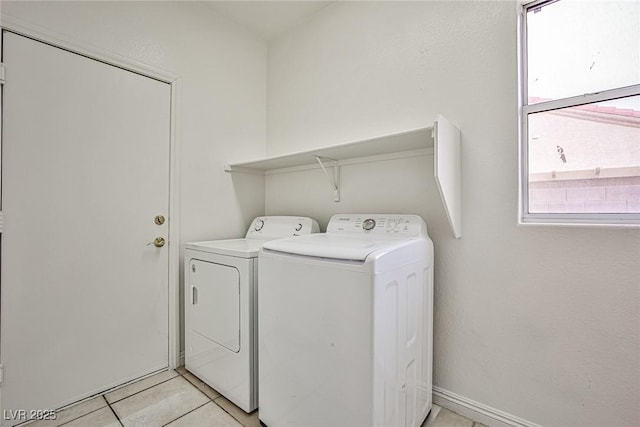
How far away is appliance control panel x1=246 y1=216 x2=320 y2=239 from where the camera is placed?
2088mm

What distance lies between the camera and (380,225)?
5.57ft

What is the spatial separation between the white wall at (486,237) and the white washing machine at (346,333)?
0.24 meters

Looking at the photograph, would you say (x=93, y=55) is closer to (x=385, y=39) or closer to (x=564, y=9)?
(x=385, y=39)

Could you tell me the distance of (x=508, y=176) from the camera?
1428mm

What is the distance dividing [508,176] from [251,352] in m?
1.59

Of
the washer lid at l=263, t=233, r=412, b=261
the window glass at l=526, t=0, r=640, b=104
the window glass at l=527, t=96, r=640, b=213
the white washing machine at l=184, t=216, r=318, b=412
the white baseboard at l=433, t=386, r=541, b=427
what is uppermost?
the window glass at l=526, t=0, r=640, b=104

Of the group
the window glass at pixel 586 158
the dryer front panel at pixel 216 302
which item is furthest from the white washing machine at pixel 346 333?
the window glass at pixel 586 158

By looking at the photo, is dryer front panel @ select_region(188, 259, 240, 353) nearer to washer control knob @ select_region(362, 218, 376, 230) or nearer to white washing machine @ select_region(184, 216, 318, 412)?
white washing machine @ select_region(184, 216, 318, 412)

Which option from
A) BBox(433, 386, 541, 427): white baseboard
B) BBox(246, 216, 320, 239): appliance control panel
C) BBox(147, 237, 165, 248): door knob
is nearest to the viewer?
BBox(433, 386, 541, 427): white baseboard

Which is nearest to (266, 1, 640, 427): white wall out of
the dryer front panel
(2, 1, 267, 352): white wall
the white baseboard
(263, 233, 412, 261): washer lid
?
the white baseboard

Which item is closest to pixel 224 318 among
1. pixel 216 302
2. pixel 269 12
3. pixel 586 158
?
pixel 216 302

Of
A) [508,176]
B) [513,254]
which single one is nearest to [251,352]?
[513,254]

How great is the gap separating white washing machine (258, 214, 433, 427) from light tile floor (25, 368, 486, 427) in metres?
0.18

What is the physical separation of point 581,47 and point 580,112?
0.30 meters
